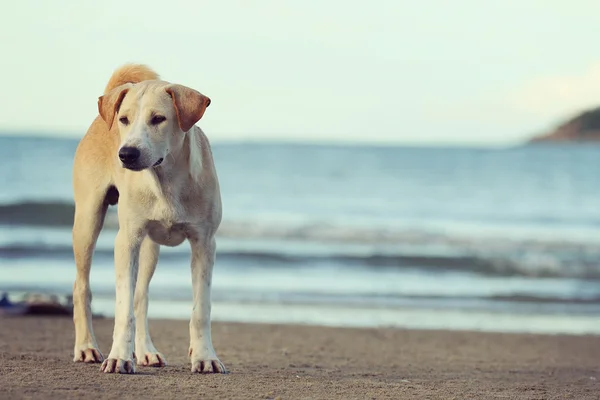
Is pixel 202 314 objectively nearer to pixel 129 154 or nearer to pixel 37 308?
pixel 129 154

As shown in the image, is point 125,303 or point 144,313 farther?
point 144,313

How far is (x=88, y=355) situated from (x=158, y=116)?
5.36 ft

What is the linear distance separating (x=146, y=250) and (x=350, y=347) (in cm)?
233

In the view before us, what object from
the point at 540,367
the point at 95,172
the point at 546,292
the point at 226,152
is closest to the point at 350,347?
the point at 540,367

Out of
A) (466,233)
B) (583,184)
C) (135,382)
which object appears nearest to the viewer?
(135,382)

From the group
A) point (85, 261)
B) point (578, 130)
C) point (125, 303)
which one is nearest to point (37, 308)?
point (85, 261)

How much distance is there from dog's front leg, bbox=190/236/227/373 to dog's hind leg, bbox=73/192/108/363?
30.2 inches

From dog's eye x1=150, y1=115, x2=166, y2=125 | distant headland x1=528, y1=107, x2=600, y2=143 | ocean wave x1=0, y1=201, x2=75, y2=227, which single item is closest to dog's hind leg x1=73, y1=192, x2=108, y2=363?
dog's eye x1=150, y1=115, x2=166, y2=125

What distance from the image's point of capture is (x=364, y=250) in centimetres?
1703

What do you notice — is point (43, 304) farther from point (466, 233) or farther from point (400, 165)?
point (400, 165)

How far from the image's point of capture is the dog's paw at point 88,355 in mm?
5824

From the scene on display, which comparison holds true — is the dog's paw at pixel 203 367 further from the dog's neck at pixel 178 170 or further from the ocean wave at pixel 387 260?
the ocean wave at pixel 387 260

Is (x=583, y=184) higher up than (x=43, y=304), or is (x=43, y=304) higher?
(x=583, y=184)

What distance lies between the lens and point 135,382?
4930 millimetres
